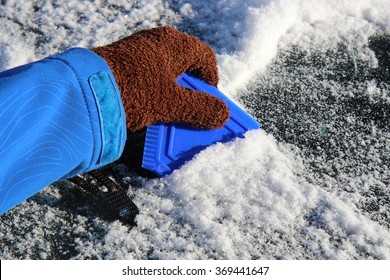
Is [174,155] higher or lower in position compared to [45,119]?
lower

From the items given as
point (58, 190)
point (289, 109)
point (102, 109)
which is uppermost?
point (102, 109)

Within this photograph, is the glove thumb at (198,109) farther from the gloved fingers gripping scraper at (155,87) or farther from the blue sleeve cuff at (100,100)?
the blue sleeve cuff at (100,100)

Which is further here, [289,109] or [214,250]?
[289,109]

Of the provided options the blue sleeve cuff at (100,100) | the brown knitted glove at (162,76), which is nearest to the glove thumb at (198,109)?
the brown knitted glove at (162,76)

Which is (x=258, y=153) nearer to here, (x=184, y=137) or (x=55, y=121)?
(x=184, y=137)
